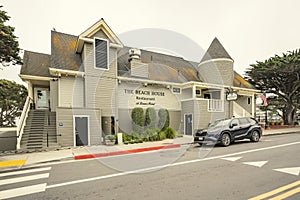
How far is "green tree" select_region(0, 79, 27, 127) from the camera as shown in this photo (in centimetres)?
2567

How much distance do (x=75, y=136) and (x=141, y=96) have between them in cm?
600

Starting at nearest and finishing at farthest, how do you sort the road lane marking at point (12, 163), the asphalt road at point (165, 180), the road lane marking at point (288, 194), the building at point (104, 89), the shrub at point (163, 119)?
the road lane marking at point (288, 194) < the asphalt road at point (165, 180) < the road lane marking at point (12, 163) < the building at point (104, 89) < the shrub at point (163, 119)

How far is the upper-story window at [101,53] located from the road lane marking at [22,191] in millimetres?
9617

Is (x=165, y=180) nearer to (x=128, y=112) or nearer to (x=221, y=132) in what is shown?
(x=221, y=132)

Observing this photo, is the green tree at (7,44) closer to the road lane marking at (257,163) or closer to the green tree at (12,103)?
the road lane marking at (257,163)

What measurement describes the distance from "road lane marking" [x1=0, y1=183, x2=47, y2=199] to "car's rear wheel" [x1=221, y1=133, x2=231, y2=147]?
8.44 metres

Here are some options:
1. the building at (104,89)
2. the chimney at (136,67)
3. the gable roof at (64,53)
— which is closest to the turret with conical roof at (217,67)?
the building at (104,89)

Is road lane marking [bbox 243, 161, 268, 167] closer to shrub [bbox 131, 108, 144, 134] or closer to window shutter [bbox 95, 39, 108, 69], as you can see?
shrub [bbox 131, 108, 144, 134]

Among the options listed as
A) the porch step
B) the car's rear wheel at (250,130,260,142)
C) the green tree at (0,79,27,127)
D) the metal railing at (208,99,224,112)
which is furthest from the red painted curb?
the green tree at (0,79,27,127)

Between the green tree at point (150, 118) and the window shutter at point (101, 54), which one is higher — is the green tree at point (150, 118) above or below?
below

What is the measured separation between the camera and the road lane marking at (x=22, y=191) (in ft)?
14.3

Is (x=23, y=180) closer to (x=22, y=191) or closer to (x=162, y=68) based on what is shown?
(x=22, y=191)

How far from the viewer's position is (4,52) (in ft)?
32.8

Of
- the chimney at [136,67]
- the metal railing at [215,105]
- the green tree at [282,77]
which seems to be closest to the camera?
the chimney at [136,67]
